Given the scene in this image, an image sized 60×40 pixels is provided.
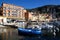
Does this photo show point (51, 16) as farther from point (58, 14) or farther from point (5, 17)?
point (5, 17)

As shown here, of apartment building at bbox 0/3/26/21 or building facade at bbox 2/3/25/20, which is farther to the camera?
building facade at bbox 2/3/25/20

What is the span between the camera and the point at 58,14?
136375mm

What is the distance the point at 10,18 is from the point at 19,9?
10.5 m

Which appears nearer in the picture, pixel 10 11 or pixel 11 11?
pixel 10 11

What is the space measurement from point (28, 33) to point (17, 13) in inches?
2267

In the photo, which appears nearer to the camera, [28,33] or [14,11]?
[28,33]

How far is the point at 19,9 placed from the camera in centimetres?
9600

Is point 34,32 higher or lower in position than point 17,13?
lower

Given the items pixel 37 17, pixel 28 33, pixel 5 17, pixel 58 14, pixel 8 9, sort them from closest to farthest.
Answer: pixel 28 33 → pixel 5 17 → pixel 8 9 → pixel 37 17 → pixel 58 14

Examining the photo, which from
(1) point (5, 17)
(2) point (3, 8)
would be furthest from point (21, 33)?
(2) point (3, 8)

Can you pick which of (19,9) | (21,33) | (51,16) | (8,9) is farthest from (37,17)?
(21,33)

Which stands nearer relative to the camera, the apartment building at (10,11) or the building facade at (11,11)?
the apartment building at (10,11)

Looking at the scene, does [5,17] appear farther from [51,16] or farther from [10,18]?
[51,16]

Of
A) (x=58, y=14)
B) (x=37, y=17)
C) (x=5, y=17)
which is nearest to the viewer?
(x=5, y=17)
